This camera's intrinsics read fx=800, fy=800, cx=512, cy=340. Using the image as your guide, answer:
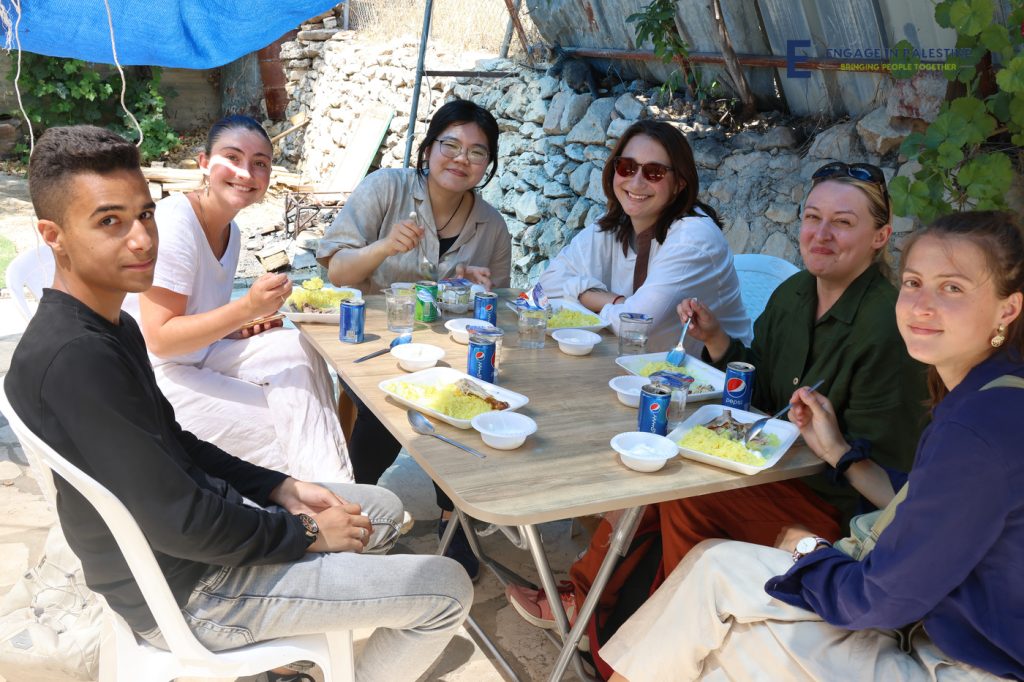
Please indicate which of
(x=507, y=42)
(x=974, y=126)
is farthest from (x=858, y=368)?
(x=507, y=42)

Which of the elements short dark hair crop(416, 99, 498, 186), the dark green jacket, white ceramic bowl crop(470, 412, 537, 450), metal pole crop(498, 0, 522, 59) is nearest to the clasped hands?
white ceramic bowl crop(470, 412, 537, 450)

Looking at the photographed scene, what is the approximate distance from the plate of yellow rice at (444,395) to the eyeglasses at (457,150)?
1267 mm

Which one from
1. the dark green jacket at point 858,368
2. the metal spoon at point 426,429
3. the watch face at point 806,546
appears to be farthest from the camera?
the dark green jacket at point 858,368

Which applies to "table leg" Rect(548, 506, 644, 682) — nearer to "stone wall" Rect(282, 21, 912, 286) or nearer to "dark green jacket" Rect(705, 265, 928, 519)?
"dark green jacket" Rect(705, 265, 928, 519)

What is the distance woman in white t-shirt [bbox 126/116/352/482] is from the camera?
2615 mm

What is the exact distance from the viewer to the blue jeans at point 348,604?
65.9 inches

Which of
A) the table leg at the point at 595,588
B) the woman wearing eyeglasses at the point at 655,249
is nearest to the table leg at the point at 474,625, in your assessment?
the table leg at the point at 595,588

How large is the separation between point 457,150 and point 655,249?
0.90 m

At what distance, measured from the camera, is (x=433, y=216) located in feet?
11.3

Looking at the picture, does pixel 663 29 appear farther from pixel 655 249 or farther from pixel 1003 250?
pixel 1003 250

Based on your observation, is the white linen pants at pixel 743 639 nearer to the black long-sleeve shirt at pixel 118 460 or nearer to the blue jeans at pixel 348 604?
the blue jeans at pixel 348 604

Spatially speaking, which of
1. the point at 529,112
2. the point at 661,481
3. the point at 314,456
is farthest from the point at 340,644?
the point at 529,112

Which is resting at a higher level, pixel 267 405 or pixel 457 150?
pixel 457 150

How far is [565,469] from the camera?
1829 mm
